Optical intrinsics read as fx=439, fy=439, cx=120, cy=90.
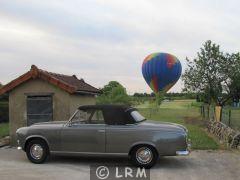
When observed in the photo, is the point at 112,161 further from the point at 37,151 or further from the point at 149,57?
the point at 149,57

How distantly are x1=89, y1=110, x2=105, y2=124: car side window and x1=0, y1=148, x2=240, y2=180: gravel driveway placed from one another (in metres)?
1.20

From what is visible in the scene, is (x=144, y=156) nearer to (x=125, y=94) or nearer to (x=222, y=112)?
(x=222, y=112)

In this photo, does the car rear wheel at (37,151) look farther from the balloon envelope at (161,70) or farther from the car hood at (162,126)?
the balloon envelope at (161,70)

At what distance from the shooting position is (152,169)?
37.1 feet

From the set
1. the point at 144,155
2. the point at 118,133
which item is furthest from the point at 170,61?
the point at 144,155

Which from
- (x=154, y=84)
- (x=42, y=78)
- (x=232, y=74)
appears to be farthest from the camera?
(x=154, y=84)

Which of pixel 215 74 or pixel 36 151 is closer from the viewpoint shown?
pixel 36 151

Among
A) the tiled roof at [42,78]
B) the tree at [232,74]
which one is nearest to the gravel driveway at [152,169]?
the tiled roof at [42,78]

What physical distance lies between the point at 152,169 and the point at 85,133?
203cm

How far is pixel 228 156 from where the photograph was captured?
13.6 meters

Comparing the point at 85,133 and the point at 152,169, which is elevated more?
the point at 85,133

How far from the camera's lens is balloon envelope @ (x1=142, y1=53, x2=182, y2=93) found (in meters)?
37.3

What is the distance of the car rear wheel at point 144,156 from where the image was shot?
11.3m

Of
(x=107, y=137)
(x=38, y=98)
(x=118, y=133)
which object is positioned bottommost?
(x=107, y=137)
